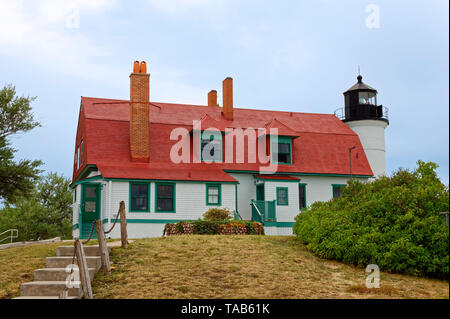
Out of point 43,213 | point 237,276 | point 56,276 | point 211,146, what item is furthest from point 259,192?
point 43,213

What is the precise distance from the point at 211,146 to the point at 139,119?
4.05 meters

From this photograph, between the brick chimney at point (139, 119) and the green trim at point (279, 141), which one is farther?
the green trim at point (279, 141)

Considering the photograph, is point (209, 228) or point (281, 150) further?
point (281, 150)

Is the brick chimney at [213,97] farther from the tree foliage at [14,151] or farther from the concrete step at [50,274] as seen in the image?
the concrete step at [50,274]

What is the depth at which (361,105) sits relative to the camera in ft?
111

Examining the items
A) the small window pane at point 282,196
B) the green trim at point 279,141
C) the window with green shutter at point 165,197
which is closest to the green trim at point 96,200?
the window with green shutter at point 165,197

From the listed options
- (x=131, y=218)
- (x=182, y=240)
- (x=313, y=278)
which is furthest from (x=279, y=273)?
(x=131, y=218)

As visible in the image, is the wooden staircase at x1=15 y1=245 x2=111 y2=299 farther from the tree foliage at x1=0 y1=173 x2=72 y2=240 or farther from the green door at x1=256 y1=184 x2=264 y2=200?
the tree foliage at x1=0 y1=173 x2=72 y2=240

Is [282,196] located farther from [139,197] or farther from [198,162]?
[139,197]

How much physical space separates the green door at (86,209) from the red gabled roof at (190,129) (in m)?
1.43

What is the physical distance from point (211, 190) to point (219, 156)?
8.61 feet

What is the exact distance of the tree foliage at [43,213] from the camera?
4181 cm

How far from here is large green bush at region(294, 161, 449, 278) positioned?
11742 mm

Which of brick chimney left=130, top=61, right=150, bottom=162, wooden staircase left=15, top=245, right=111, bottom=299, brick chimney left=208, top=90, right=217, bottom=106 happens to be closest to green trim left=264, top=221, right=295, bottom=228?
brick chimney left=130, top=61, right=150, bottom=162
